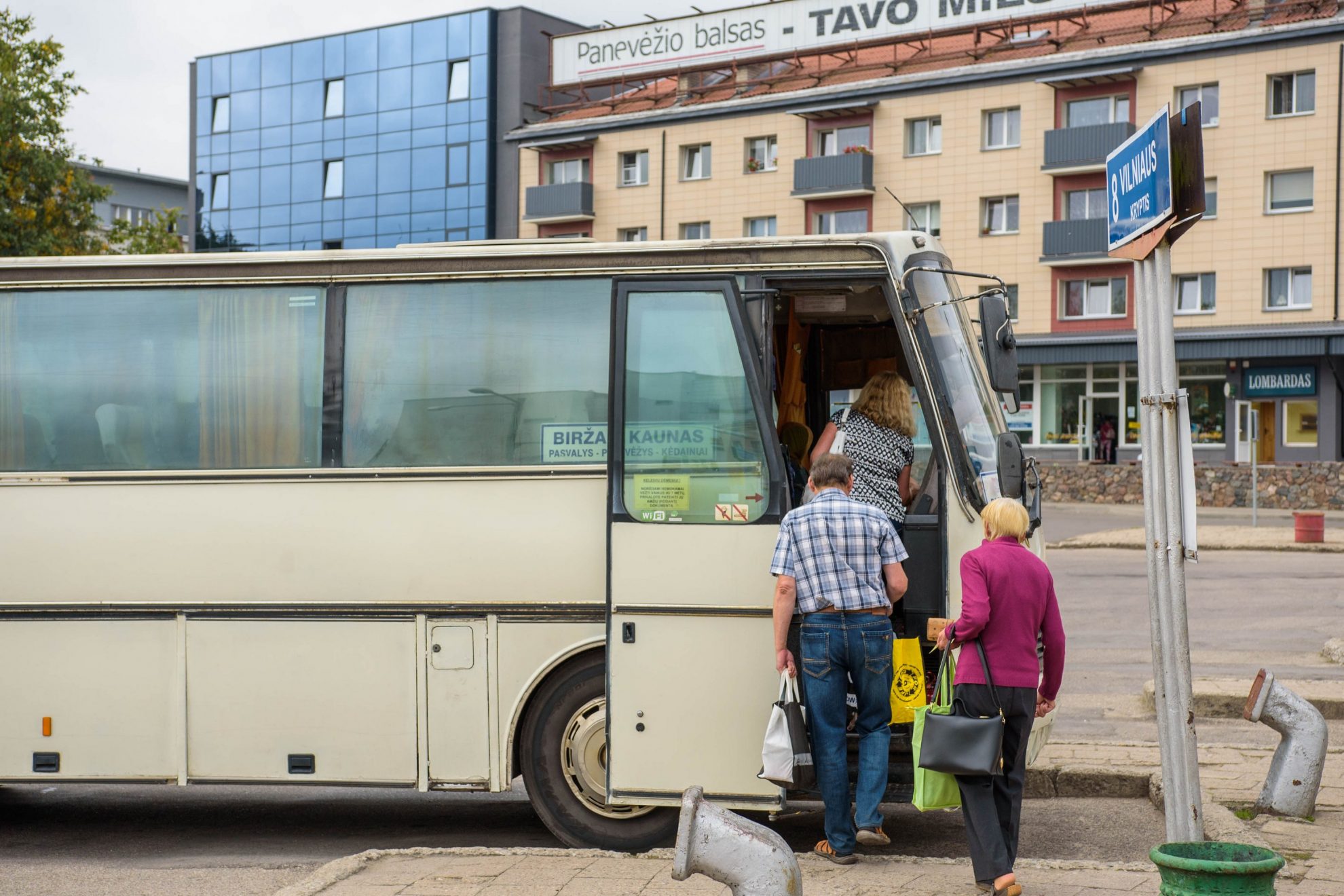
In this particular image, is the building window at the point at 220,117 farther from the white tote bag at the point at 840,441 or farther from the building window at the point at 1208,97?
the white tote bag at the point at 840,441

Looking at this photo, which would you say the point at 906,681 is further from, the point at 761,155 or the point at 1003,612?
the point at 761,155

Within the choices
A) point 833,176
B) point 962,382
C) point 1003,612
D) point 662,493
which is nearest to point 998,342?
point 962,382

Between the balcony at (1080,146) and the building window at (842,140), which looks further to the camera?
the building window at (842,140)

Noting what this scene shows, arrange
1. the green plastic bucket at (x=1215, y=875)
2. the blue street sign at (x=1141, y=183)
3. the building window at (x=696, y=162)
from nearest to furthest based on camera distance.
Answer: the green plastic bucket at (x=1215, y=875) → the blue street sign at (x=1141, y=183) → the building window at (x=696, y=162)

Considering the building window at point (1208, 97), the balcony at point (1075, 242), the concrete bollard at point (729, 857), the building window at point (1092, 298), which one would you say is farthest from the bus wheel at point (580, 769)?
the building window at point (1092, 298)

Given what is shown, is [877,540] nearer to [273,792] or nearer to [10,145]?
[273,792]

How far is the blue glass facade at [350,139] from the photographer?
6262 centimetres

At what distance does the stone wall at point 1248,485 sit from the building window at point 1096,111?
1221cm

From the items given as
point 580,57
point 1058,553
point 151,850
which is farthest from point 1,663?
point 580,57

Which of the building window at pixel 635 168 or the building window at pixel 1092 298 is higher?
the building window at pixel 635 168

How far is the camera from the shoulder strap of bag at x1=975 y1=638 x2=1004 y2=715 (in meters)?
6.28

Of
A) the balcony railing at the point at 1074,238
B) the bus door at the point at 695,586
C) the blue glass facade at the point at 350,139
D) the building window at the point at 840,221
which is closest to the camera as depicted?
the bus door at the point at 695,586

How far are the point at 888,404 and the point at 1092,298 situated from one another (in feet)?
141

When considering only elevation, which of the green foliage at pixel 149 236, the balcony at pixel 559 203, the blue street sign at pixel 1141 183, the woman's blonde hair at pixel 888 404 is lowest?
the woman's blonde hair at pixel 888 404
